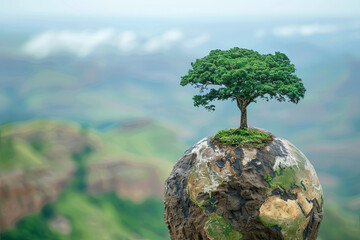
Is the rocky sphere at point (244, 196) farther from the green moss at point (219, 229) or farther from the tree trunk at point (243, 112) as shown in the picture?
the tree trunk at point (243, 112)

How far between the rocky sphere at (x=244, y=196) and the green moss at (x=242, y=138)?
121mm

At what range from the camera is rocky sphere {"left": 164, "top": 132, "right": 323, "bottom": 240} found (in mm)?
8148

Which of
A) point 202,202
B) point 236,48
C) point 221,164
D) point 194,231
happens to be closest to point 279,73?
A: point 236,48

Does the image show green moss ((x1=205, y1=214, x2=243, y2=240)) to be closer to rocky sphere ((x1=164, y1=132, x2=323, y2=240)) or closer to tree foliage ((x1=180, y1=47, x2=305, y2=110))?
rocky sphere ((x1=164, y1=132, x2=323, y2=240))

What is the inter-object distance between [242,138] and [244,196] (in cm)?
126

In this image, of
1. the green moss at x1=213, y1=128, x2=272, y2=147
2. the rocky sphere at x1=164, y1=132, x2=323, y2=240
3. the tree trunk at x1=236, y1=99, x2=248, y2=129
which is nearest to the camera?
the rocky sphere at x1=164, y1=132, x2=323, y2=240

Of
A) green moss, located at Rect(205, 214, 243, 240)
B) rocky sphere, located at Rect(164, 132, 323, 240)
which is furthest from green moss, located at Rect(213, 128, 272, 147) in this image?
green moss, located at Rect(205, 214, 243, 240)

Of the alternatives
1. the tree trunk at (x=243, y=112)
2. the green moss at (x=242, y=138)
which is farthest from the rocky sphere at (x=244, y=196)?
the tree trunk at (x=243, y=112)

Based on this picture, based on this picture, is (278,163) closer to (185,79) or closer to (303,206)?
(303,206)

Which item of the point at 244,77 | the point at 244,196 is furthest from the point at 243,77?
the point at 244,196

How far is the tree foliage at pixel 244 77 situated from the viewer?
8484mm

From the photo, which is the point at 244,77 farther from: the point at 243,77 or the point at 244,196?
the point at 244,196

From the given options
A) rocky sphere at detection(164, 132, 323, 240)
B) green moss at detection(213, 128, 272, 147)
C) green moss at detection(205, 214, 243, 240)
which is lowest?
green moss at detection(205, 214, 243, 240)

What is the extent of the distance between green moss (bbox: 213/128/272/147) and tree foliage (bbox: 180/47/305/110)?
0.57 metres
